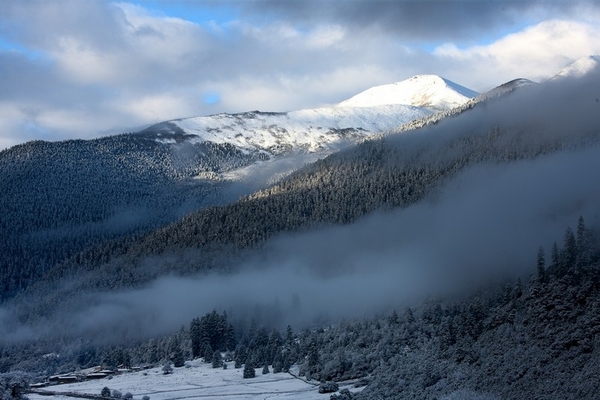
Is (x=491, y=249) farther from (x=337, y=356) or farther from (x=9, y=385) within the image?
(x=9, y=385)

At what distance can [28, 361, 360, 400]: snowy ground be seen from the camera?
111m

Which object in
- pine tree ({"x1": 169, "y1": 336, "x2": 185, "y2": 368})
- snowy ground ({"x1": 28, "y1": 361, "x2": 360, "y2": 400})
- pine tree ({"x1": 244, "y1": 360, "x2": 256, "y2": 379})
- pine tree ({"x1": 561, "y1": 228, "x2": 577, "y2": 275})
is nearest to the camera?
pine tree ({"x1": 561, "y1": 228, "x2": 577, "y2": 275})

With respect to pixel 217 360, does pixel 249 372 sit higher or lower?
lower

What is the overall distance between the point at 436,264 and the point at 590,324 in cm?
7840

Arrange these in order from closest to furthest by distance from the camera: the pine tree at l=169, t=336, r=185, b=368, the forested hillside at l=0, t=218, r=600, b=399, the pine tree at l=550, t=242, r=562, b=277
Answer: the forested hillside at l=0, t=218, r=600, b=399 < the pine tree at l=550, t=242, r=562, b=277 < the pine tree at l=169, t=336, r=185, b=368

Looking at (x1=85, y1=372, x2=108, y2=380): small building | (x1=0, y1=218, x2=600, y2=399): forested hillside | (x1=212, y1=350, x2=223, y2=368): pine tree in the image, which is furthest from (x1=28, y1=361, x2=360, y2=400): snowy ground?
(x1=0, y1=218, x2=600, y2=399): forested hillside

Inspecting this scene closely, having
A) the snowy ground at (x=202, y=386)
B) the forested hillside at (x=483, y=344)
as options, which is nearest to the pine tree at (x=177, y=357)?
the snowy ground at (x=202, y=386)

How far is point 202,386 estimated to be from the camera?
399 ft

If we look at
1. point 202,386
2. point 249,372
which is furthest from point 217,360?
point 202,386

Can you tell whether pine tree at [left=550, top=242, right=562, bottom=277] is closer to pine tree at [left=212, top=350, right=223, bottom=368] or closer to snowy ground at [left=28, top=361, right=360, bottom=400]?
snowy ground at [left=28, top=361, right=360, bottom=400]

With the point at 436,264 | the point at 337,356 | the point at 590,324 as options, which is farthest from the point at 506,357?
the point at 436,264

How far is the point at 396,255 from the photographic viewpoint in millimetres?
192875

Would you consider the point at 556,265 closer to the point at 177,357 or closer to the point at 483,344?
the point at 483,344

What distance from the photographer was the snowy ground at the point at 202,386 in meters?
111
